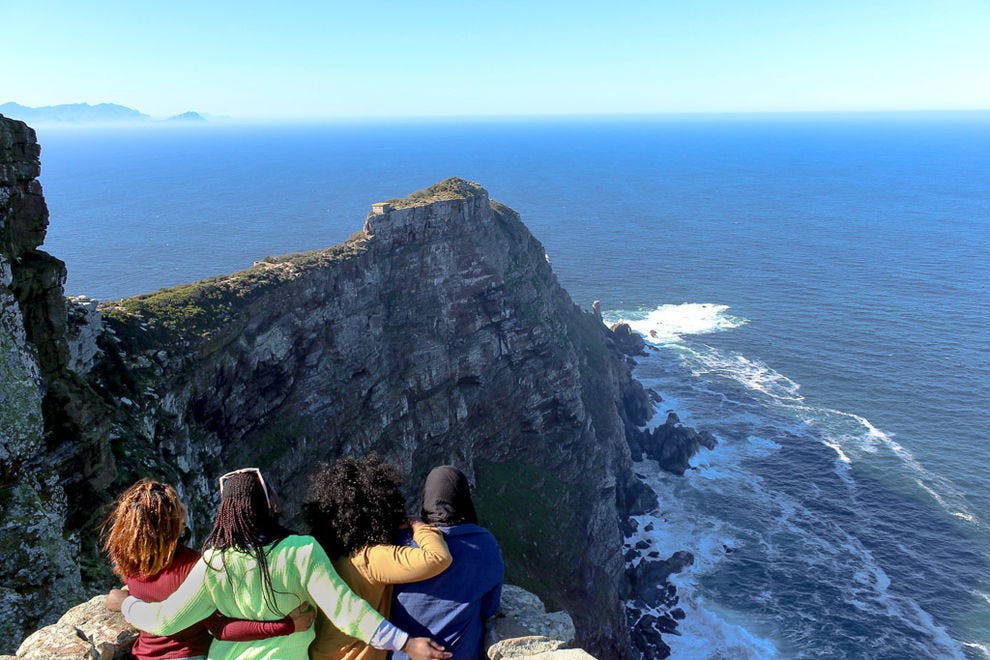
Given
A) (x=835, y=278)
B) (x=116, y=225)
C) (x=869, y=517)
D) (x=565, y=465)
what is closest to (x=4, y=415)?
(x=565, y=465)

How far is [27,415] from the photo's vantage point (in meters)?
19.0

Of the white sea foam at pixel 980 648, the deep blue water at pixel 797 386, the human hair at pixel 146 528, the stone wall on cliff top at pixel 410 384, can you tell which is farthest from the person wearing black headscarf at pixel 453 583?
the white sea foam at pixel 980 648

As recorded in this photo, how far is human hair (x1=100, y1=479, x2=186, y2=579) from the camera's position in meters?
7.39

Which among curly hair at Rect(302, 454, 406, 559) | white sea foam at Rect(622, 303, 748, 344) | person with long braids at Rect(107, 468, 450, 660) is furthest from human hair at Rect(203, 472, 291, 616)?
white sea foam at Rect(622, 303, 748, 344)

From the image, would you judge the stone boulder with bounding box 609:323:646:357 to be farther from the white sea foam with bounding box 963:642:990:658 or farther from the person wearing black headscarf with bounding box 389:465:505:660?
the person wearing black headscarf with bounding box 389:465:505:660

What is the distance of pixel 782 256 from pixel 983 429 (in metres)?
77.9

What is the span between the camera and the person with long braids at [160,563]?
7.41m

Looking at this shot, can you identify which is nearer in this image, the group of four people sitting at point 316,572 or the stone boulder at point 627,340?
the group of four people sitting at point 316,572

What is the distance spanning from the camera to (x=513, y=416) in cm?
6197

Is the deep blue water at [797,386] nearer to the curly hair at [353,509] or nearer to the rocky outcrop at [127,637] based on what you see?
the rocky outcrop at [127,637]

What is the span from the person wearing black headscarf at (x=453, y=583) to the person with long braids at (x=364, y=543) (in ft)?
0.88

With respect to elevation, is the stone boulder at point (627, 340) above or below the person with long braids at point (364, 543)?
below

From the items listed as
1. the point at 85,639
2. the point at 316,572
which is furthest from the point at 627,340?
the point at 316,572

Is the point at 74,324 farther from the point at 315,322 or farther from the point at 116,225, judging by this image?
the point at 116,225
